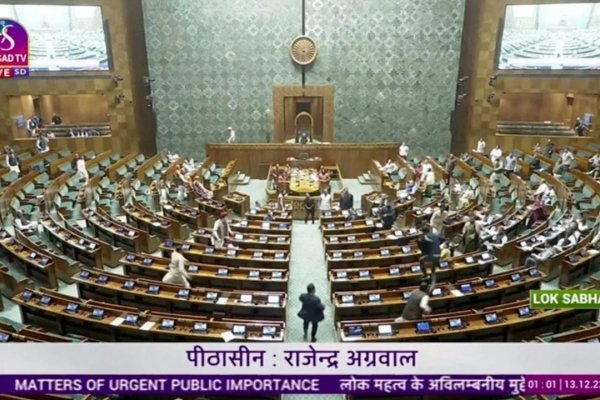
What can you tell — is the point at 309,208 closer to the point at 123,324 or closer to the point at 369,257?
the point at 369,257

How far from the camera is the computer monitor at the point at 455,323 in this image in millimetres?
6090

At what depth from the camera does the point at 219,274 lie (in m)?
7.71

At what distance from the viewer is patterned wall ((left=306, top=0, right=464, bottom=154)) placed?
17391 mm

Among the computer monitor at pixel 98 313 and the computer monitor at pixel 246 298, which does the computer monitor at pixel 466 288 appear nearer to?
the computer monitor at pixel 246 298

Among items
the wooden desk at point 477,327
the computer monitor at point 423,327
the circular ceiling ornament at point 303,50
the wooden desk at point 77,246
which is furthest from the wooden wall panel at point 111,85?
the computer monitor at point 423,327

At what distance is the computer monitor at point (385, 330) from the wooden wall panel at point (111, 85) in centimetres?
1460

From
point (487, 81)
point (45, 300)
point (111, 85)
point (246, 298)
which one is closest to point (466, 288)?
point (246, 298)

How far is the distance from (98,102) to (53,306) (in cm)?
1632

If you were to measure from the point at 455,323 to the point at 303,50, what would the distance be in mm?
13794

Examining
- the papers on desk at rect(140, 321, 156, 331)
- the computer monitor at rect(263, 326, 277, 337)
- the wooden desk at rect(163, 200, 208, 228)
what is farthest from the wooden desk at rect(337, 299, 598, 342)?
the wooden desk at rect(163, 200, 208, 228)

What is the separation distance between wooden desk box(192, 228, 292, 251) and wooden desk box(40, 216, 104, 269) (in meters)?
1.93

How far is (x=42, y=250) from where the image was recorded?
857 centimetres

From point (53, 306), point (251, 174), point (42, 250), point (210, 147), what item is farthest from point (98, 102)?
point (53, 306)

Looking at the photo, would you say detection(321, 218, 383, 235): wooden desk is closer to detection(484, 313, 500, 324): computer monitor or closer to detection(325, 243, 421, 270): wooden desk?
detection(325, 243, 421, 270): wooden desk
